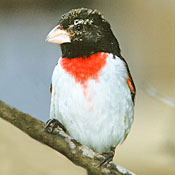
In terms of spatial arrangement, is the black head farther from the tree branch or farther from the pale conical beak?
the tree branch

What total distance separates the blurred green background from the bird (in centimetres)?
4

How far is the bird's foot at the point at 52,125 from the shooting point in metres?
0.62

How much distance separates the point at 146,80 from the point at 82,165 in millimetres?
335

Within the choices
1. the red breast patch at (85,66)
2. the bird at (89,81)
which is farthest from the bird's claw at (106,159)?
the red breast patch at (85,66)

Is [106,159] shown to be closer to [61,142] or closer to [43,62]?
[61,142]

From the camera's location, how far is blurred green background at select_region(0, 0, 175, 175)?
2.17ft

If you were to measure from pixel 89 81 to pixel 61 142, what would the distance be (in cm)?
13

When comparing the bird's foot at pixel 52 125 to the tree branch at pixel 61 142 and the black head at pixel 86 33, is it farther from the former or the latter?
the black head at pixel 86 33

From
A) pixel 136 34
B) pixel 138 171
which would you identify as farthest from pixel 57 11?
pixel 138 171

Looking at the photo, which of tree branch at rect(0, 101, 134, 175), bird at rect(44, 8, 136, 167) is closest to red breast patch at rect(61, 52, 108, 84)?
bird at rect(44, 8, 136, 167)

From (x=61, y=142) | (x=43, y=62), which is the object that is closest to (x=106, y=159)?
(x=61, y=142)

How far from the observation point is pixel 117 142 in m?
0.69

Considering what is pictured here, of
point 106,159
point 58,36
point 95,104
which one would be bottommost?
point 106,159

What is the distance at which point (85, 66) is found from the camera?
25.5 inches
